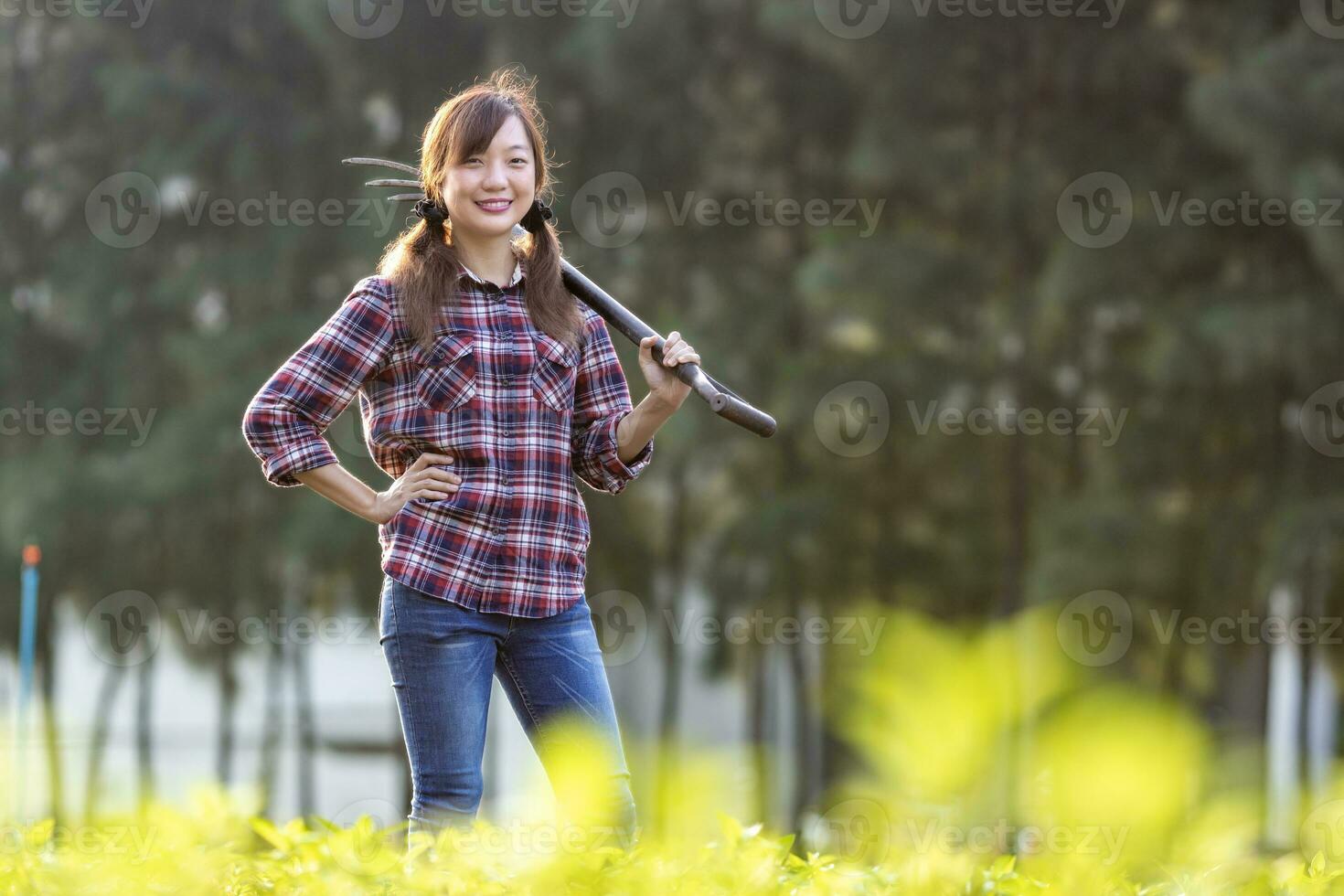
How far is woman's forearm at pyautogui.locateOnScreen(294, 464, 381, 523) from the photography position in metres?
2.08

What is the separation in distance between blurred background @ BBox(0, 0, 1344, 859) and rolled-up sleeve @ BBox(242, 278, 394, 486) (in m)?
6.41

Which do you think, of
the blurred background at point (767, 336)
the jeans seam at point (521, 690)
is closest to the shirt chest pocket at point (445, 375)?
the jeans seam at point (521, 690)

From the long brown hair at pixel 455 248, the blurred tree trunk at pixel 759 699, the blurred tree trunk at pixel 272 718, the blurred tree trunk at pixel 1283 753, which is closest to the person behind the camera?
the long brown hair at pixel 455 248

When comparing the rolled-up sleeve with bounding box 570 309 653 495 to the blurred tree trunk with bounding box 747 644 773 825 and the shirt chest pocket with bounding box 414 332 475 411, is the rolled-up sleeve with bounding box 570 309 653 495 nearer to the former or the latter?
the shirt chest pocket with bounding box 414 332 475 411

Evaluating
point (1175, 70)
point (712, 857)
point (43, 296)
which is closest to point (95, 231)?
point (43, 296)

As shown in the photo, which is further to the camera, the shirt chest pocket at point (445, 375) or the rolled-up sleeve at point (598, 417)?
the rolled-up sleeve at point (598, 417)

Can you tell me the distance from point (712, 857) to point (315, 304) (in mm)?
8909

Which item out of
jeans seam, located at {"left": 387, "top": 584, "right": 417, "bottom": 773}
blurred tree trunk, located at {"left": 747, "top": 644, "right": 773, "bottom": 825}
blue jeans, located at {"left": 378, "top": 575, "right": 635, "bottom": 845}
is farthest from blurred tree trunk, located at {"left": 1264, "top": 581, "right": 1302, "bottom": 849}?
jeans seam, located at {"left": 387, "top": 584, "right": 417, "bottom": 773}

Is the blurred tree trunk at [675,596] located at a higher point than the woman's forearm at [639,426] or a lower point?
lower

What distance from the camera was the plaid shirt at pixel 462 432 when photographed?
206 centimetres

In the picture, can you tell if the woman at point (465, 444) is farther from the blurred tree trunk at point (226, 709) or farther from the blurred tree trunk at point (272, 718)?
the blurred tree trunk at point (272, 718)

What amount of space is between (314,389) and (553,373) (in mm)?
322

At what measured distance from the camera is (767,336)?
9.66m

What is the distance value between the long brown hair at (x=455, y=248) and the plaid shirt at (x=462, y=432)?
0.02 m
